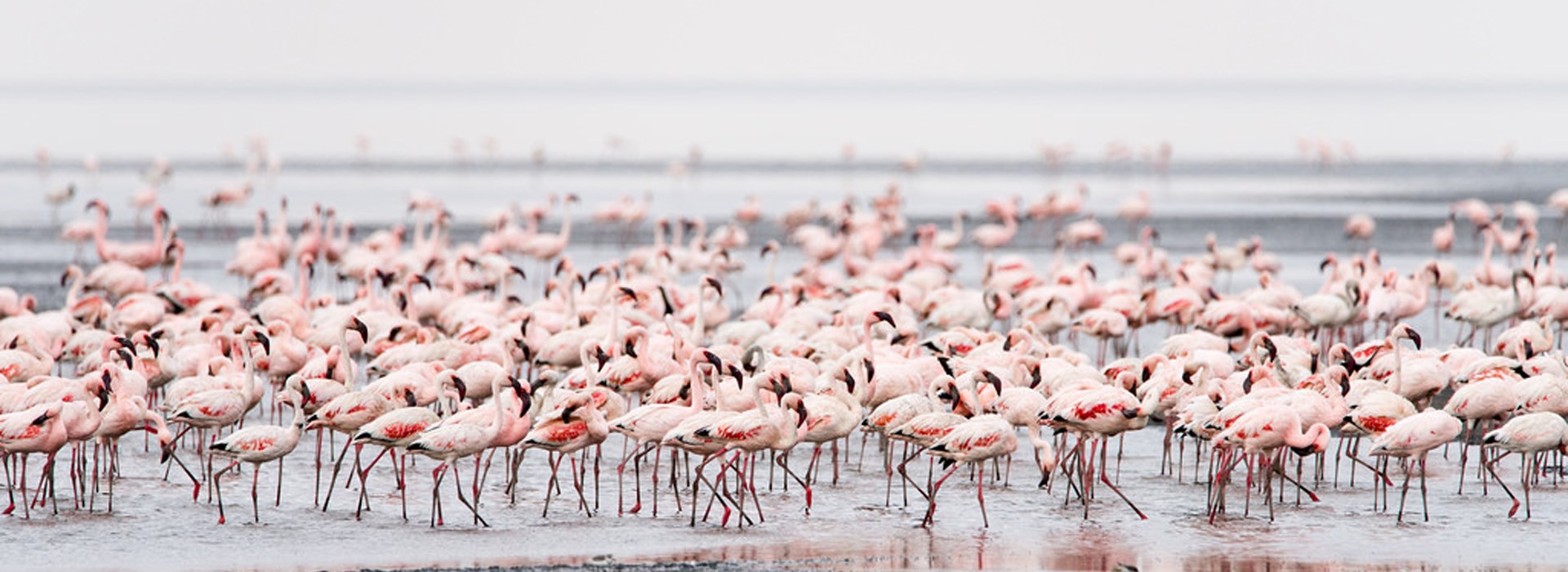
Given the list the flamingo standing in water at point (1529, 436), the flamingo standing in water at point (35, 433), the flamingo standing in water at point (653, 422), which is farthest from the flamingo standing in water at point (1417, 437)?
the flamingo standing in water at point (35, 433)

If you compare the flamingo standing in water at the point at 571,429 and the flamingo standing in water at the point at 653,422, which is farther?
the flamingo standing in water at the point at 653,422

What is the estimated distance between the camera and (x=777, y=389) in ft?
34.4

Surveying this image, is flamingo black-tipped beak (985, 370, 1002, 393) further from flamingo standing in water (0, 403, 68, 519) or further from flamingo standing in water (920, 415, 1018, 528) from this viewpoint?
flamingo standing in water (0, 403, 68, 519)

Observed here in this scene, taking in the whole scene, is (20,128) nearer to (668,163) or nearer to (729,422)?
(668,163)

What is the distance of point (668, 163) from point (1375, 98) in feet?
197

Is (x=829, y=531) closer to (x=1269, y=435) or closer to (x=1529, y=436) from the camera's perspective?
(x=1269, y=435)

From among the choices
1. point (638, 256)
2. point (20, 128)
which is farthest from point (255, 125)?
point (638, 256)

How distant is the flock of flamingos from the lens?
33.9ft

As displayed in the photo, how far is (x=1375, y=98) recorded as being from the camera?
97.2 m

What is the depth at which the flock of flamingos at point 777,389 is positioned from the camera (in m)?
10.3

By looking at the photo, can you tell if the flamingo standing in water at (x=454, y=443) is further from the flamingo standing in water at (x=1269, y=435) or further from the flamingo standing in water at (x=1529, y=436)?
the flamingo standing in water at (x=1529, y=436)

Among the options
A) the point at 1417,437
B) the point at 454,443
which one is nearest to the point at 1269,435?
the point at 1417,437

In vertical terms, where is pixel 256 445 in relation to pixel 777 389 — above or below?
below

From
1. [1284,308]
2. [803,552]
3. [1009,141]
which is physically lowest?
[803,552]
